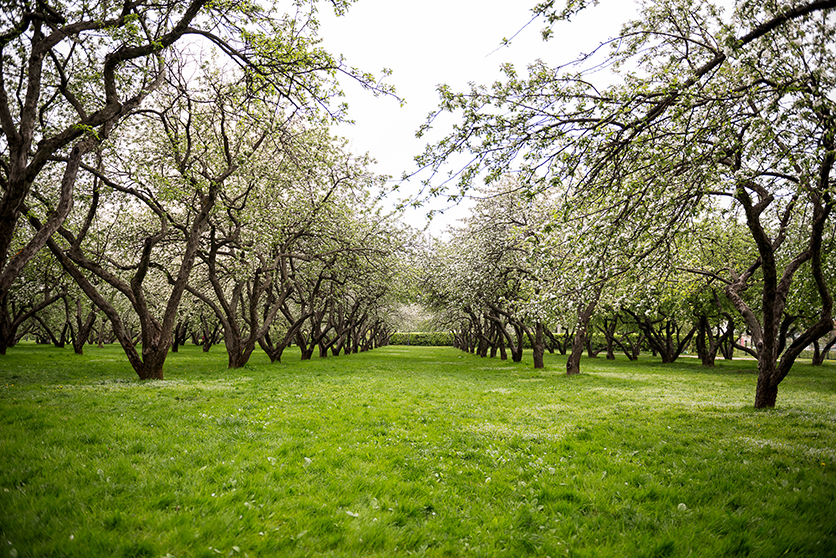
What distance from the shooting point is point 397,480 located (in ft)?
19.5

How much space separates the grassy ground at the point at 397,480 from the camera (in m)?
4.30

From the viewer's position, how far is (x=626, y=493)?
574 cm

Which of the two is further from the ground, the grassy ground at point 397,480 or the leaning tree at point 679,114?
the leaning tree at point 679,114

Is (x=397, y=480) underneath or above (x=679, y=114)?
underneath

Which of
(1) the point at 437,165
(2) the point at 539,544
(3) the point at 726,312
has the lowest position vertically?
(2) the point at 539,544

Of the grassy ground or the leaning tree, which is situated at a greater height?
the leaning tree

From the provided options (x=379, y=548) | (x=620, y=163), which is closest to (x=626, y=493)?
(x=379, y=548)

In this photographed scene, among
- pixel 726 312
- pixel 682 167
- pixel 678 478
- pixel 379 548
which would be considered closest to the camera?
pixel 379 548

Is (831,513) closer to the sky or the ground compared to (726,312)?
closer to the ground

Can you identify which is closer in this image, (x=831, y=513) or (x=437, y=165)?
(x=831, y=513)

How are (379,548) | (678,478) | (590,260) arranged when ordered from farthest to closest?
1. (590,260)
2. (678,478)
3. (379,548)

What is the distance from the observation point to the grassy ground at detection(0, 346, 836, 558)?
4.30m

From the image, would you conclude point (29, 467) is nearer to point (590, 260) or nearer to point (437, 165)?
point (437, 165)

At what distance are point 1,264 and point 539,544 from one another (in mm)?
10345
